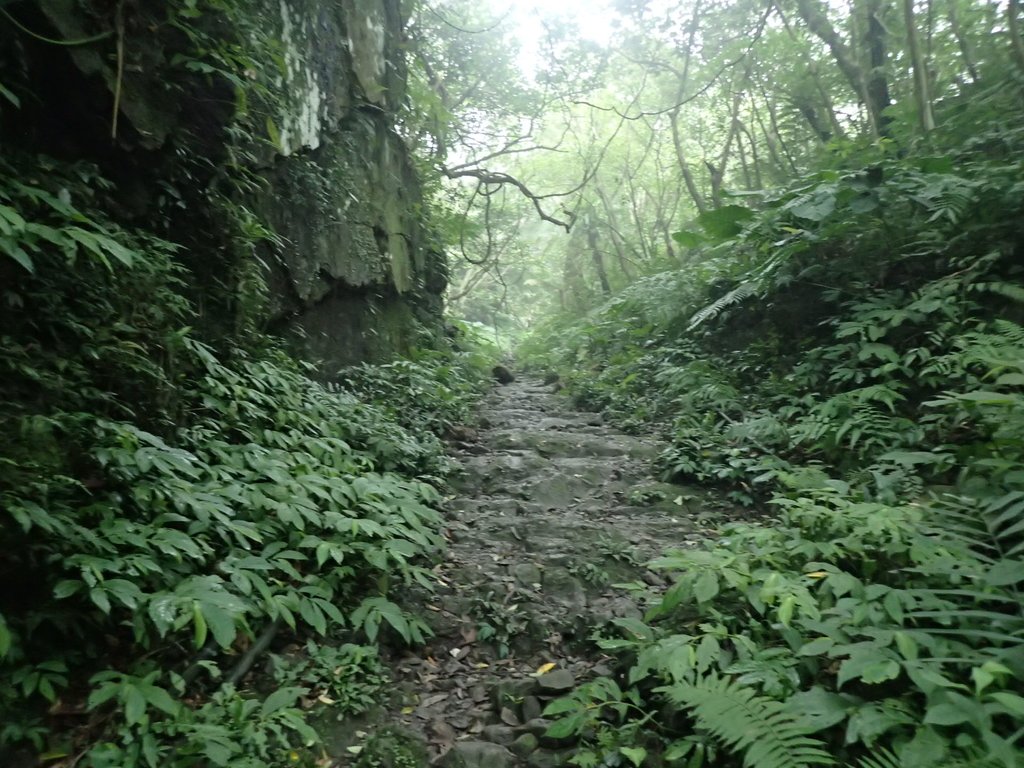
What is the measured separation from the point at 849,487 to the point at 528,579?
7.11ft

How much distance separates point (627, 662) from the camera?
3.10m

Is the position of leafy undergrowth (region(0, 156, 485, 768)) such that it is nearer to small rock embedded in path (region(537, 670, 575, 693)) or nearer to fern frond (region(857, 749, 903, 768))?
small rock embedded in path (region(537, 670, 575, 693))

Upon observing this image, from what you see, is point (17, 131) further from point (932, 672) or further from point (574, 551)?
point (932, 672)

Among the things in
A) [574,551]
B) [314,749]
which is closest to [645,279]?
[574,551]

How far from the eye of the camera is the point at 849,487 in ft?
13.3

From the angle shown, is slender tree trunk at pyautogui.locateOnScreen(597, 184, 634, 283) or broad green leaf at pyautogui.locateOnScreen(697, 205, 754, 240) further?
slender tree trunk at pyautogui.locateOnScreen(597, 184, 634, 283)

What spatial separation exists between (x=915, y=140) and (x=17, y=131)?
7804 mm

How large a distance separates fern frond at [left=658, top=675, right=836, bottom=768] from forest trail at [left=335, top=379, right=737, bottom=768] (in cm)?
69

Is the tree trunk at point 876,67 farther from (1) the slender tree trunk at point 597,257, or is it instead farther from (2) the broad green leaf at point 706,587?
(1) the slender tree trunk at point 597,257

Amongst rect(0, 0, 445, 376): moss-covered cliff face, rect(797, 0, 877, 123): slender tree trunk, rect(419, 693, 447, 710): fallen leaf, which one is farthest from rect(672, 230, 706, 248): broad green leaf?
rect(419, 693, 447, 710): fallen leaf

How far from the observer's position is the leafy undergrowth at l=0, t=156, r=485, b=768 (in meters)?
2.48

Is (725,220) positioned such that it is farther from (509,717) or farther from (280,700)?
(280,700)

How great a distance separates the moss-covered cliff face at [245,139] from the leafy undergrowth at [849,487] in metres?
3.67

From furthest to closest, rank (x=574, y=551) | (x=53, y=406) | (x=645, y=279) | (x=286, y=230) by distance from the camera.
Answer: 1. (x=645, y=279)
2. (x=286, y=230)
3. (x=574, y=551)
4. (x=53, y=406)
